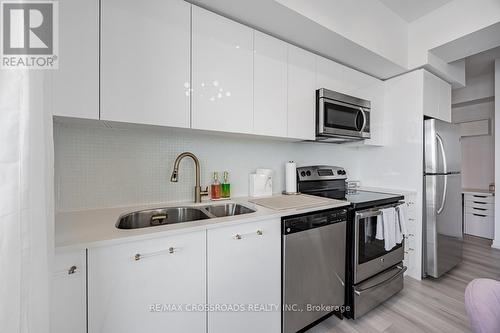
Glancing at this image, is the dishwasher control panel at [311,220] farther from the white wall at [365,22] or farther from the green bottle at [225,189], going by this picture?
the white wall at [365,22]

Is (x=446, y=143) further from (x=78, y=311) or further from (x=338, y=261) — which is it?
(x=78, y=311)

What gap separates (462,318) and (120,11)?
3.19m

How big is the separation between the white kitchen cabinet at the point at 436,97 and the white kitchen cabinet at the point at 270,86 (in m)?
1.82

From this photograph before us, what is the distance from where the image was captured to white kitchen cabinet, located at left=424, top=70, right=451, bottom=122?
2359 millimetres

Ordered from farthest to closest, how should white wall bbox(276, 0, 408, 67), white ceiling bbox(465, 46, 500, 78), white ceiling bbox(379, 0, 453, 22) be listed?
white ceiling bbox(465, 46, 500, 78) → white ceiling bbox(379, 0, 453, 22) → white wall bbox(276, 0, 408, 67)

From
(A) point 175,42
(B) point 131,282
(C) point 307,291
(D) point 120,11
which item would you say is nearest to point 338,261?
(C) point 307,291

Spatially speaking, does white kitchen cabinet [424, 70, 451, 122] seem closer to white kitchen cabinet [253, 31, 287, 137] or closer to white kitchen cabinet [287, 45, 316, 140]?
white kitchen cabinet [287, 45, 316, 140]

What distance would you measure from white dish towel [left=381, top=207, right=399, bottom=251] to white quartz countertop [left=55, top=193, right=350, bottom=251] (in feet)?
2.43

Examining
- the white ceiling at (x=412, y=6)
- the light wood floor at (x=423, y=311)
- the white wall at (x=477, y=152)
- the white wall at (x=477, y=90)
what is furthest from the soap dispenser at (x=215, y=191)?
the white wall at (x=477, y=152)

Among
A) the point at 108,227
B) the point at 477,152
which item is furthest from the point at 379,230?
the point at 477,152

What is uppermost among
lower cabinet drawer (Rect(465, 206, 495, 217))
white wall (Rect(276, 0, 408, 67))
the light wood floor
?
white wall (Rect(276, 0, 408, 67))

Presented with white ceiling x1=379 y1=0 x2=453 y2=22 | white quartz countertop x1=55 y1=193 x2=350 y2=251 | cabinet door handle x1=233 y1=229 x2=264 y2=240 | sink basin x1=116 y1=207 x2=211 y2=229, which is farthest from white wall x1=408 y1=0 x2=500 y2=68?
sink basin x1=116 y1=207 x2=211 y2=229

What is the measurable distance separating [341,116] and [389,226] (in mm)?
1083

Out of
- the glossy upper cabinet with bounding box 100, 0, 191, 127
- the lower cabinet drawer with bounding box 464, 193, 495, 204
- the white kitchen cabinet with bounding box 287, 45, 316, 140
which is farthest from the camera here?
the lower cabinet drawer with bounding box 464, 193, 495, 204
